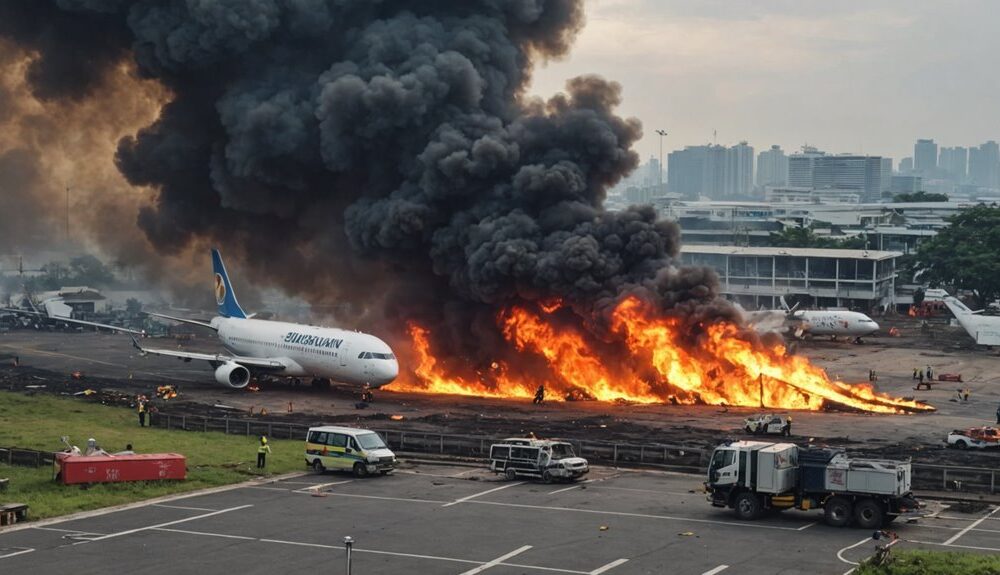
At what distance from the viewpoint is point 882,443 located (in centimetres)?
6309

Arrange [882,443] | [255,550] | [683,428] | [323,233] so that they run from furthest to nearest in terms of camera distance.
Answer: [323,233], [683,428], [882,443], [255,550]

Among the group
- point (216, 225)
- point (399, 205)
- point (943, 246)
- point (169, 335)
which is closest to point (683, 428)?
point (399, 205)

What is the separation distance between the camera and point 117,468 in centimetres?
5075

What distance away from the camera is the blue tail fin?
9712 centimetres

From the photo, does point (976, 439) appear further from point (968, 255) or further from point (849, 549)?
point (968, 255)

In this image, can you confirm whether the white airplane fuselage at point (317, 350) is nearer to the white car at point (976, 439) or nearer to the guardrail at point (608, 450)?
the guardrail at point (608, 450)

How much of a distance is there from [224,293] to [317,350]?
15.6 m

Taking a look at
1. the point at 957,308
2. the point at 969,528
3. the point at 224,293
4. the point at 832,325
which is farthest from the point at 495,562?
the point at 957,308

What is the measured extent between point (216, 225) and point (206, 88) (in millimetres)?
10592

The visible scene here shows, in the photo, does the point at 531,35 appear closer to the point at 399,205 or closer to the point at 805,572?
the point at 399,205

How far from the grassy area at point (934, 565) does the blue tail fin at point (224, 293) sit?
67.7 meters

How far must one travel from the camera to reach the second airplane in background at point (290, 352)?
269 feet

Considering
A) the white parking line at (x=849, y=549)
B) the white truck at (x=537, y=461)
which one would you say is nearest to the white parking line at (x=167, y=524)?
the white truck at (x=537, y=461)

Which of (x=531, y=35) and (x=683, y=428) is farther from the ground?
(x=531, y=35)
